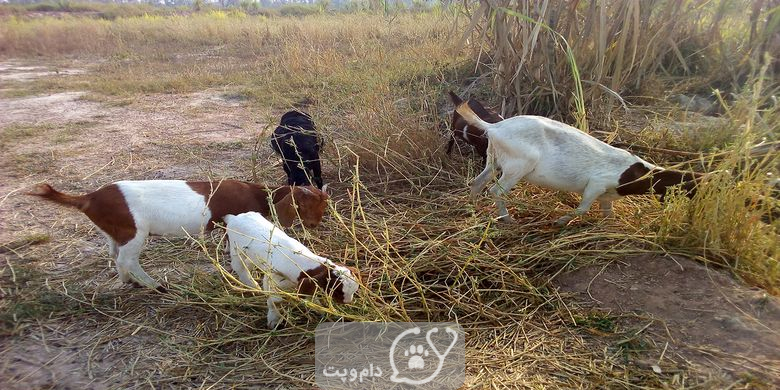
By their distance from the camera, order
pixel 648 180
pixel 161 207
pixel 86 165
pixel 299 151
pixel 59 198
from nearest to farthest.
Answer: pixel 59 198
pixel 161 207
pixel 648 180
pixel 299 151
pixel 86 165

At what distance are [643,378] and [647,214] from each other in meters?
1.24

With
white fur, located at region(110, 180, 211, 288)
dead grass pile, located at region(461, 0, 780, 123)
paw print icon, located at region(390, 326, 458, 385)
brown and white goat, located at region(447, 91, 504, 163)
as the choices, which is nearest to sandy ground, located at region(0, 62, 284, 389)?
white fur, located at region(110, 180, 211, 288)

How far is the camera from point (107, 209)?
2553 mm

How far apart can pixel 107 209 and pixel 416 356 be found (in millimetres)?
1750

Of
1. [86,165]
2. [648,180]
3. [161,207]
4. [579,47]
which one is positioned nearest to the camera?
[161,207]

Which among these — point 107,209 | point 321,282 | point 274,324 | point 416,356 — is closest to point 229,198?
point 107,209

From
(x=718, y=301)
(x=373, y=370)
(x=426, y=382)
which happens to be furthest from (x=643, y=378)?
(x=373, y=370)

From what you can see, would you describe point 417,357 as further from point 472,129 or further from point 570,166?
point 472,129

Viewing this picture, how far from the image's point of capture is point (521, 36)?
417cm

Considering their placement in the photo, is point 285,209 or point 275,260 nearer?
point 275,260

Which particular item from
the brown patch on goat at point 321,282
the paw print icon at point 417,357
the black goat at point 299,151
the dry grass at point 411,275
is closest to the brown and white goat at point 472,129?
the dry grass at point 411,275

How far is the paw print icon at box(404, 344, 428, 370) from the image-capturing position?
6.88ft

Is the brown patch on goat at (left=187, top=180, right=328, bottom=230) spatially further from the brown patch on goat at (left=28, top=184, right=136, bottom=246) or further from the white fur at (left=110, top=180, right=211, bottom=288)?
the brown patch on goat at (left=28, top=184, right=136, bottom=246)

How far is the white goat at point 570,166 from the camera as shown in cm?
276
